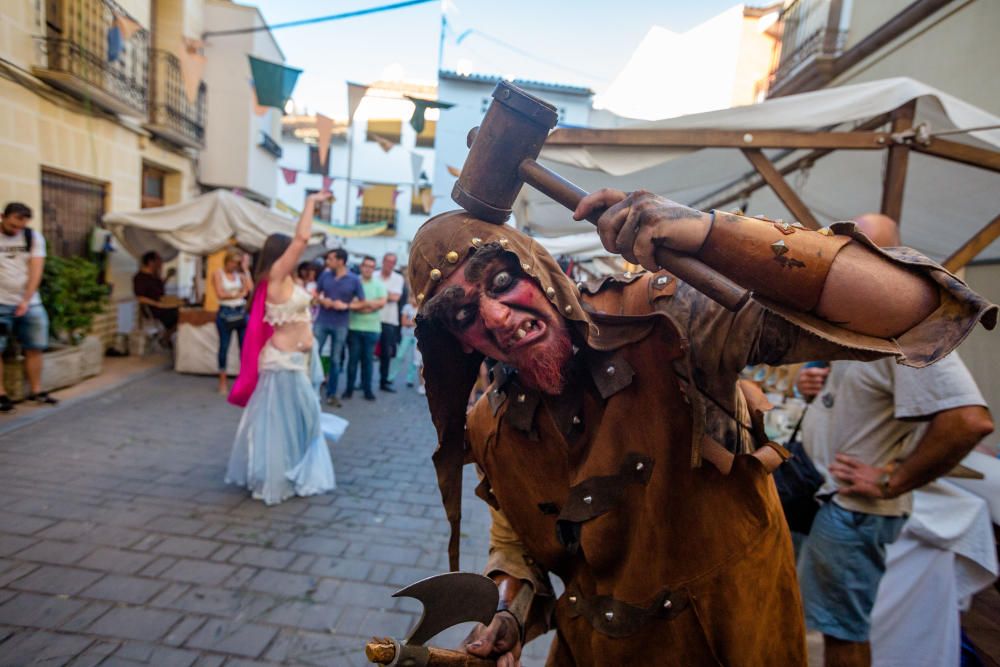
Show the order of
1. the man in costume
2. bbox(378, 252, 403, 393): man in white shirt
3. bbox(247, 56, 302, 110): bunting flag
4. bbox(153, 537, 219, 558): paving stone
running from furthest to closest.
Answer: bbox(378, 252, 403, 393): man in white shirt
bbox(247, 56, 302, 110): bunting flag
bbox(153, 537, 219, 558): paving stone
the man in costume

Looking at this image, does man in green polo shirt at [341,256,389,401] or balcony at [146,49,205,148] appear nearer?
man in green polo shirt at [341,256,389,401]

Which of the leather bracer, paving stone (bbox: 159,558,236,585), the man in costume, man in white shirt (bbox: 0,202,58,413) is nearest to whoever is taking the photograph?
the leather bracer

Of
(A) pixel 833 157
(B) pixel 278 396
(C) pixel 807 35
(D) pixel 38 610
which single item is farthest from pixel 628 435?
(C) pixel 807 35

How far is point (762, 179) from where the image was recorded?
5.57 meters

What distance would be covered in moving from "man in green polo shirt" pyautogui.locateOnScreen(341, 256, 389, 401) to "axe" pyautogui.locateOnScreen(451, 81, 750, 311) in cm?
746

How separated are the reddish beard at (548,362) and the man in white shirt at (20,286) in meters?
7.26

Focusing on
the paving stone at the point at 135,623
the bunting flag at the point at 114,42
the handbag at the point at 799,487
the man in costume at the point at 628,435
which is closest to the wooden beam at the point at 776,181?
the handbag at the point at 799,487

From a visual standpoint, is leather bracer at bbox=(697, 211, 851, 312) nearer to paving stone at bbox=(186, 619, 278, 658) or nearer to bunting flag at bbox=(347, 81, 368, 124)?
paving stone at bbox=(186, 619, 278, 658)

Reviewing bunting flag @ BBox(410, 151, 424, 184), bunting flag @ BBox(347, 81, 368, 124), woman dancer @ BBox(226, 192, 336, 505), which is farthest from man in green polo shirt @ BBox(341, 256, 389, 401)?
bunting flag @ BBox(410, 151, 424, 184)

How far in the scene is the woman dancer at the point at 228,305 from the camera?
8.87m

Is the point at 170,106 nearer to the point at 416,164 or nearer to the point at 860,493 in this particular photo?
the point at 416,164

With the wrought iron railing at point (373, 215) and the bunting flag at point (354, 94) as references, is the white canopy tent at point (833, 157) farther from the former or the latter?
the wrought iron railing at point (373, 215)

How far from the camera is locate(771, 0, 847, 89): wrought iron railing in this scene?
944cm

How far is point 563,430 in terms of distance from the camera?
1.62 m
